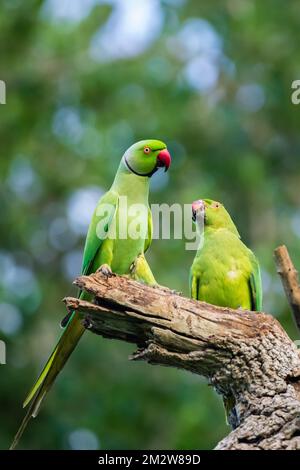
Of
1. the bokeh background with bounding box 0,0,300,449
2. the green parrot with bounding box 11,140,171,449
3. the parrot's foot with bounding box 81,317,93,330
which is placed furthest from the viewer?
the bokeh background with bounding box 0,0,300,449

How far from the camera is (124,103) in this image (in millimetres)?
14086

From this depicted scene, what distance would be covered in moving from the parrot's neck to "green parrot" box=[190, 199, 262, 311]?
1.10 feet

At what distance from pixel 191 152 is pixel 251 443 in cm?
1110

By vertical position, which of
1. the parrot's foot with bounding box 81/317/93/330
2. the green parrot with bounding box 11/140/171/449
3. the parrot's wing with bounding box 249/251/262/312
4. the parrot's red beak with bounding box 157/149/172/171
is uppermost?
the parrot's red beak with bounding box 157/149/172/171

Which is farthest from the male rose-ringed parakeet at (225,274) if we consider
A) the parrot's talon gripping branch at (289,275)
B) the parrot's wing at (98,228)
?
the parrot's wing at (98,228)

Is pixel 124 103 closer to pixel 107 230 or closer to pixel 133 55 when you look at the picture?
pixel 133 55

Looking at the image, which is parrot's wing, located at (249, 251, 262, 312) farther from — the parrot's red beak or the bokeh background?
the bokeh background

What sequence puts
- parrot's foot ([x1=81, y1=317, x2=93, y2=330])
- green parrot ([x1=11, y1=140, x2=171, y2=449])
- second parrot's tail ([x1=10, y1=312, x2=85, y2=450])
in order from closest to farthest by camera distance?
parrot's foot ([x1=81, y1=317, x2=93, y2=330]) < second parrot's tail ([x1=10, y1=312, x2=85, y2=450]) < green parrot ([x1=11, y1=140, x2=171, y2=449])

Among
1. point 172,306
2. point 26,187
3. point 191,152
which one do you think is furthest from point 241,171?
point 172,306

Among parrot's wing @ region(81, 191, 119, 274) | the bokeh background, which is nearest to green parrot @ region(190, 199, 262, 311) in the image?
parrot's wing @ region(81, 191, 119, 274)

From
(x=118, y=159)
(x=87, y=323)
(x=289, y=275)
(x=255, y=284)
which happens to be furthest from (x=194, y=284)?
(x=118, y=159)

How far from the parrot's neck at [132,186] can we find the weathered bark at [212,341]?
0.99 m

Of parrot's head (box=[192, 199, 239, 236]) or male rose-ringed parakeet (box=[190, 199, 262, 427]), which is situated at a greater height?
parrot's head (box=[192, 199, 239, 236])

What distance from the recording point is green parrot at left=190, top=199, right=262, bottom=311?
496 centimetres
